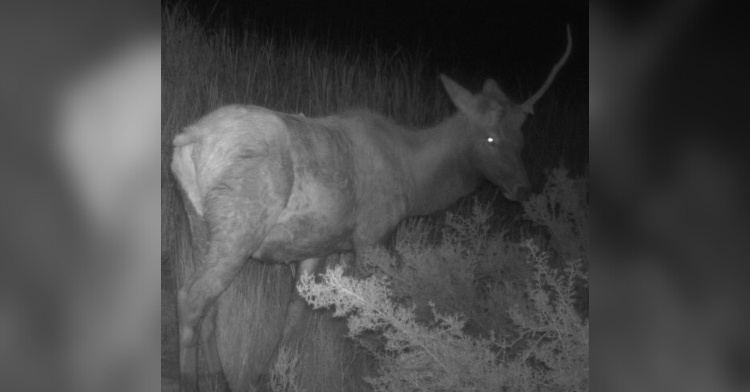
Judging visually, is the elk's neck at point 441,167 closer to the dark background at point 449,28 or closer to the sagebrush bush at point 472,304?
the sagebrush bush at point 472,304

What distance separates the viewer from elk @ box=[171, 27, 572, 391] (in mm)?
2260

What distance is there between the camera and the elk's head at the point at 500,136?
2.46 metres

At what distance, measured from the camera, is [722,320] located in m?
2.22

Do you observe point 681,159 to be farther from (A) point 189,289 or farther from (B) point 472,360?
(A) point 189,289

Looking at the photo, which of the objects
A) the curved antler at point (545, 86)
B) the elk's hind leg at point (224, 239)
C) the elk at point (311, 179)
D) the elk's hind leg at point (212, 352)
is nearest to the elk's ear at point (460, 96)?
the elk at point (311, 179)

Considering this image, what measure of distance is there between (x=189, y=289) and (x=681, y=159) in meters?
1.40

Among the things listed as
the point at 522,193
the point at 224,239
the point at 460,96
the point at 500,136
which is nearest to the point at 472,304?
the point at 522,193

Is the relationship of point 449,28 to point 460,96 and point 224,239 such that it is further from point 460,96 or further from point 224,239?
point 224,239

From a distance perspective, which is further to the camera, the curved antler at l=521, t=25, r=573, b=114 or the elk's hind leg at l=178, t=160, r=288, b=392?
the curved antler at l=521, t=25, r=573, b=114

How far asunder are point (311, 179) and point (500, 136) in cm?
60

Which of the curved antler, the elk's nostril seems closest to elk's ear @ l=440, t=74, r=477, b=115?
the curved antler

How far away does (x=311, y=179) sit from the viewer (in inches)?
91.7

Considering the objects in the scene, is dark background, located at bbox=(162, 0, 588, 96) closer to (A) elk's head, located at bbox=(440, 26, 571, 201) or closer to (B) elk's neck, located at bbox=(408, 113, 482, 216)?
(A) elk's head, located at bbox=(440, 26, 571, 201)

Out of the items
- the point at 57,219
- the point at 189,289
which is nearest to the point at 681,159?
the point at 189,289
